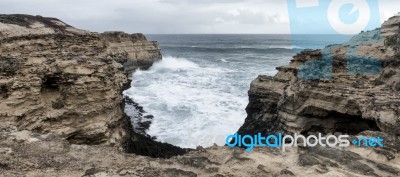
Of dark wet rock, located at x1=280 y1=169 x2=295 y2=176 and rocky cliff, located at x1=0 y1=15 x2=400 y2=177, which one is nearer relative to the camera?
dark wet rock, located at x1=280 y1=169 x2=295 y2=176

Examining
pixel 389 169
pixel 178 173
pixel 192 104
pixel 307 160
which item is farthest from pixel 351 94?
pixel 192 104

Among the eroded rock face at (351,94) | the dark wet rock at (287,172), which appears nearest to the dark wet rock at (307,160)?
the dark wet rock at (287,172)

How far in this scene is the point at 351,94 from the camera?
10.4 m

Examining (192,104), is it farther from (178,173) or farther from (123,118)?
(178,173)

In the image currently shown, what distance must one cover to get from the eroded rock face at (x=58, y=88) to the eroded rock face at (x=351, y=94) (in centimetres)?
589

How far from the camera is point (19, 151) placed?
5695 mm

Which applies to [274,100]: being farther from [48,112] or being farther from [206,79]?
[206,79]

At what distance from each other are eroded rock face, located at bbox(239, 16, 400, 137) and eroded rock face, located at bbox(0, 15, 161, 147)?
589cm

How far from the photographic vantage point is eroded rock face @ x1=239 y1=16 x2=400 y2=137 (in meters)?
9.43

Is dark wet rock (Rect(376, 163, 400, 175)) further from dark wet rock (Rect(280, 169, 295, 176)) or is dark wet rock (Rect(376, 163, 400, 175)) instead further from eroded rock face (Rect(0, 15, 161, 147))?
eroded rock face (Rect(0, 15, 161, 147))

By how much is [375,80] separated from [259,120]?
5.71 m

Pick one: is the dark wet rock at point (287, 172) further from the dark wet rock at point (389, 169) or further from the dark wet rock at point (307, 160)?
the dark wet rock at point (389, 169)

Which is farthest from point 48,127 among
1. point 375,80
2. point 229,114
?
point 229,114

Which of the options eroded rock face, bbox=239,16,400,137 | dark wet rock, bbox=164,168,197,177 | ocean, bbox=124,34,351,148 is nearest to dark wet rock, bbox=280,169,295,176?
dark wet rock, bbox=164,168,197,177
